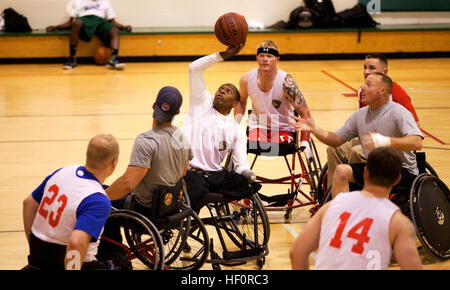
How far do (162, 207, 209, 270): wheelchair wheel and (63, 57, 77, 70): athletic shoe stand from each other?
6.87 metres

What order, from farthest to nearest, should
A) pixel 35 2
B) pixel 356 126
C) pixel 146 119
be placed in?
1. pixel 35 2
2. pixel 146 119
3. pixel 356 126

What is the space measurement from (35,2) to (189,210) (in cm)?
898

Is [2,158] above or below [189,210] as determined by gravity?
below

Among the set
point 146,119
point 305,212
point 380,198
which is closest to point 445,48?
point 146,119

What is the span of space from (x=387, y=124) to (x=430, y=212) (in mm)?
652

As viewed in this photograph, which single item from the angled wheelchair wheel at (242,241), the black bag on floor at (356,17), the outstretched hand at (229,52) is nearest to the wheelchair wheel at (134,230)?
the angled wheelchair wheel at (242,241)

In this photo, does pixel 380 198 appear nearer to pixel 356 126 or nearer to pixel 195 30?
pixel 356 126

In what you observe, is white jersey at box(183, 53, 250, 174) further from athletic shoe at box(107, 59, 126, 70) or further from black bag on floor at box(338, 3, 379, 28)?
black bag on floor at box(338, 3, 379, 28)

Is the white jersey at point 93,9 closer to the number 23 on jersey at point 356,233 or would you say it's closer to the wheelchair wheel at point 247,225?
the wheelchair wheel at point 247,225

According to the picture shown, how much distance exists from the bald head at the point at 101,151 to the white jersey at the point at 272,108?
226 cm

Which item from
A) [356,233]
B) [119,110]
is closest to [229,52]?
[356,233]

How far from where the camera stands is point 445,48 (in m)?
11.7

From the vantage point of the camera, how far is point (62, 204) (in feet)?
8.91

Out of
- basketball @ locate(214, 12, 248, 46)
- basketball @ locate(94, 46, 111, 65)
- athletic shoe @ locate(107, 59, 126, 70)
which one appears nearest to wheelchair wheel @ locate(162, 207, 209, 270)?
basketball @ locate(214, 12, 248, 46)
